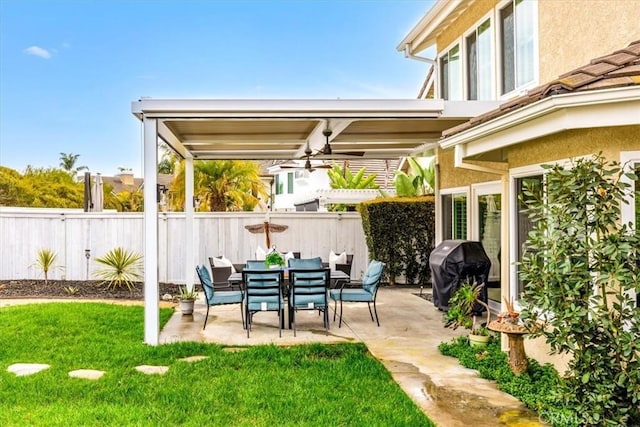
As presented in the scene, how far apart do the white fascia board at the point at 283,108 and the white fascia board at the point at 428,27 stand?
376 centimetres

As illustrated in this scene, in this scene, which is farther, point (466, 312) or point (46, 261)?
point (46, 261)

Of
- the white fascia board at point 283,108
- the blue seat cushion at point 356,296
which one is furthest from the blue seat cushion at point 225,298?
the white fascia board at point 283,108

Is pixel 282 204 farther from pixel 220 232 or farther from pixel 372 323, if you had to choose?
pixel 372 323

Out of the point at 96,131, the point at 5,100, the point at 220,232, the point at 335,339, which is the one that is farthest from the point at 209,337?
the point at 96,131

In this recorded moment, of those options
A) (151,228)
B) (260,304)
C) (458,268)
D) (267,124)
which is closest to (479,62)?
(458,268)

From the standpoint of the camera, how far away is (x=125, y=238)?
15.6m

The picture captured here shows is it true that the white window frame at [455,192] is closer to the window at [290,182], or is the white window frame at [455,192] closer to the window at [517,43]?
the window at [517,43]

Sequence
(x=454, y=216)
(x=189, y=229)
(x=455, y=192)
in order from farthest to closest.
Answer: (x=189, y=229)
(x=454, y=216)
(x=455, y=192)

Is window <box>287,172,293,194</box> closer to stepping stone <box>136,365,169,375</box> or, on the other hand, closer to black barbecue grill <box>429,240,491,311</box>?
black barbecue grill <box>429,240,491,311</box>

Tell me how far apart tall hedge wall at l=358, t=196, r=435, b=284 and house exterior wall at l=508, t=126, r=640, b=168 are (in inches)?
301

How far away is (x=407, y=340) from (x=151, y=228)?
4371mm

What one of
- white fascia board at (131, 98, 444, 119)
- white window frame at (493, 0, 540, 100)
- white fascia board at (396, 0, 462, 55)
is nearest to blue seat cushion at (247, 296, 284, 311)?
white fascia board at (131, 98, 444, 119)

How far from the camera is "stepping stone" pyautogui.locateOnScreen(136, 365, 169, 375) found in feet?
22.8

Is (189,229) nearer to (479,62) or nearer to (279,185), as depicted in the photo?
(479,62)
